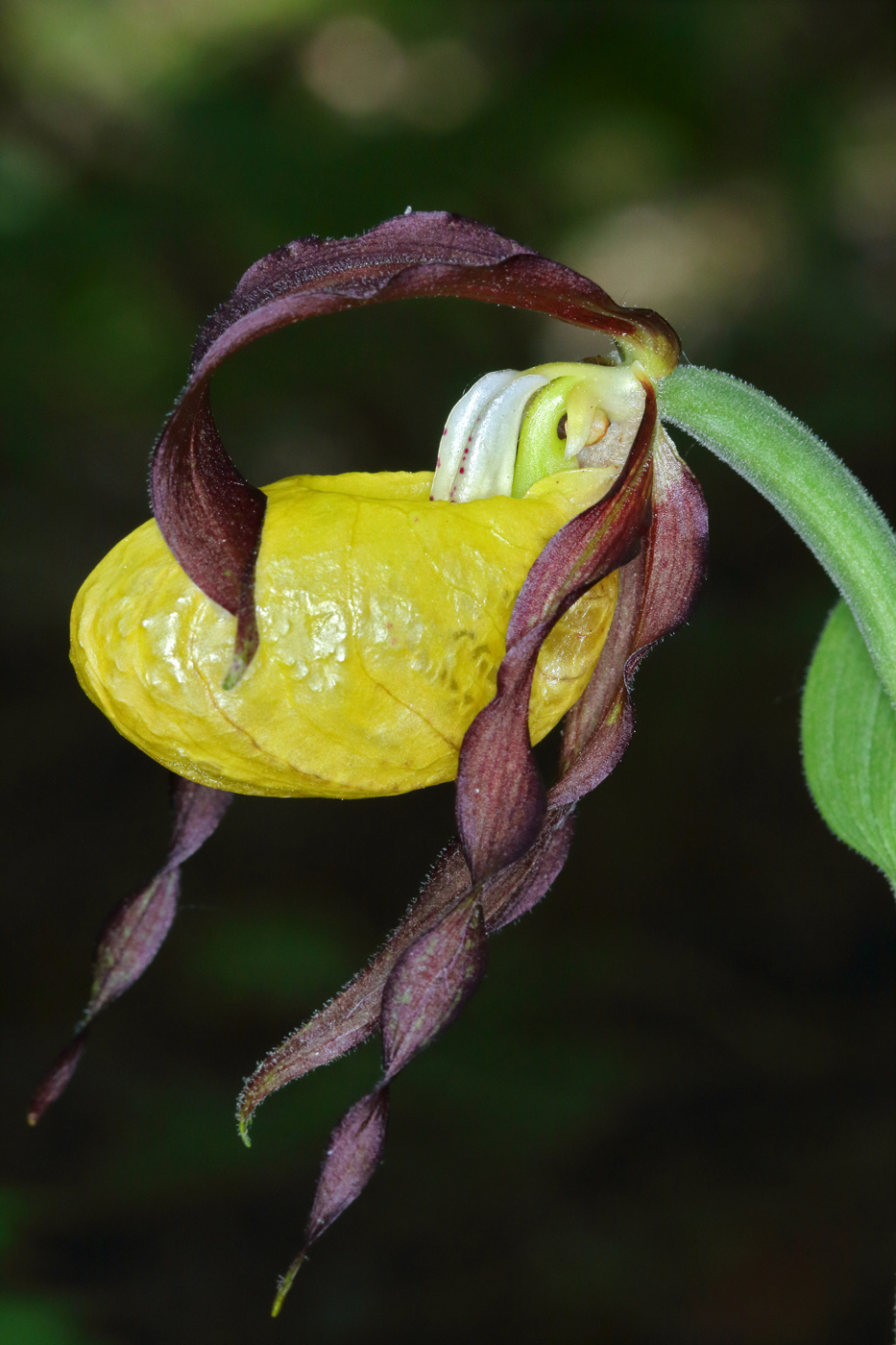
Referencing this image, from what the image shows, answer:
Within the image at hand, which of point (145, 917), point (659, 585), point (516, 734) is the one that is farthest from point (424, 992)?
point (145, 917)

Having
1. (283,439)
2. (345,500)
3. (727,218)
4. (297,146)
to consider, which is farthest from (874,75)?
(345,500)

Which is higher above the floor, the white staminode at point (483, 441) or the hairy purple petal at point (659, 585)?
the white staminode at point (483, 441)

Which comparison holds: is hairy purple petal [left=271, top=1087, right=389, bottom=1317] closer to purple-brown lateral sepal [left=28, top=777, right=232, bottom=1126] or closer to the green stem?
purple-brown lateral sepal [left=28, top=777, right=232, bottom=1126]

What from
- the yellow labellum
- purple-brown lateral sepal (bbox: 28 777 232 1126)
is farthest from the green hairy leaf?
purple-brown lateral sepal (bbox: 28 777 232 1126)

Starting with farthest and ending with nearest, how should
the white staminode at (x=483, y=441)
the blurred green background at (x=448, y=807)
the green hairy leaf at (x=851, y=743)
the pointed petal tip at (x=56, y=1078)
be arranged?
1. the blurred green background at (x=448, y=807)
2. the pointed petal tip at (x=56, y=1078)
3. the green hairy leaf at (x=851, y=743)
4. the white staminode at (x=483, y=441)

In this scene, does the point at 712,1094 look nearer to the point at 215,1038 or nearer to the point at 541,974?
the point at 541,974

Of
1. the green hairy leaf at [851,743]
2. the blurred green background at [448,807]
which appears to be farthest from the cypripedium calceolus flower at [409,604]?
the blurred green background at [448,807]

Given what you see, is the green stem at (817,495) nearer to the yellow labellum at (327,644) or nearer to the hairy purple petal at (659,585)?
the hairy purple petal at (659,585)
